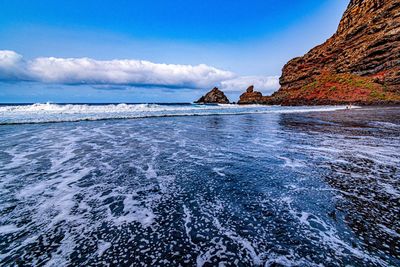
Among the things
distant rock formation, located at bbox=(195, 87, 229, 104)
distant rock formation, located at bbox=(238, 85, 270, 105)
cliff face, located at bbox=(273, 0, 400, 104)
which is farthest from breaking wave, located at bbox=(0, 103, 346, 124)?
distant rock formation, located at bbox=(195, 87, 229, 104)

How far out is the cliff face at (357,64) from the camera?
183ft

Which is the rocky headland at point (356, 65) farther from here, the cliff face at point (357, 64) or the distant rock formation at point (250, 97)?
Result: the distant rock formation at point (250, 97)

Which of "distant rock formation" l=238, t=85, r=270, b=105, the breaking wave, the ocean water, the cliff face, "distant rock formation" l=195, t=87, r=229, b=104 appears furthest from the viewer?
"distant rock formation" l=195, t=87, r=229, b=104

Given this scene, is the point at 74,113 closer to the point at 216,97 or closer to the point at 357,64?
the point at 357,64

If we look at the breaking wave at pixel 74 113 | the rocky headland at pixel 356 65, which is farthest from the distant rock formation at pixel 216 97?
the breaking wave at pixel 74 113

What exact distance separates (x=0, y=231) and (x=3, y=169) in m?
4.45

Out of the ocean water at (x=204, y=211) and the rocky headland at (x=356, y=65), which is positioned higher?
the rocky headland at (x=356, y=65)

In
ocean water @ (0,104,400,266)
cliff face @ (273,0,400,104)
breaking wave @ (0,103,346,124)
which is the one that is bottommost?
breaking wave @ (0,103,346,124)

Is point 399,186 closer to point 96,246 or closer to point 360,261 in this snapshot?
point 360,261

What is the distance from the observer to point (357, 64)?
64.8 m

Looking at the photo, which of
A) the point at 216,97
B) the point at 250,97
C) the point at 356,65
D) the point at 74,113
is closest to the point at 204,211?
the point at 74,113

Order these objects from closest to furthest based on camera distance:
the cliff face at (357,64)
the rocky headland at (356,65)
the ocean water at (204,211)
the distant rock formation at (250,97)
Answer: the ocean water at (204,211), the rocky headland at (356,65), the cliff face at (357,64), the distant rock formation at (250,97)

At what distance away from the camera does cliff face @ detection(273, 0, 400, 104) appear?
55906 millimetres

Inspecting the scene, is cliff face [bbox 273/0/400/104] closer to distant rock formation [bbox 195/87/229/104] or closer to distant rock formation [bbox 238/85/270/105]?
distant rock formation [bbox 238/85/270/105]
